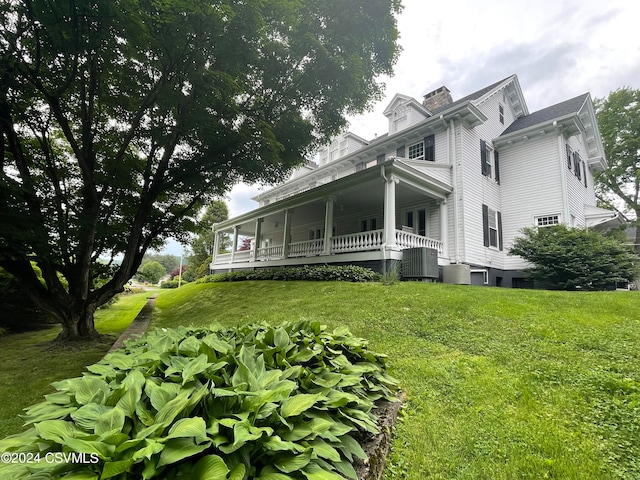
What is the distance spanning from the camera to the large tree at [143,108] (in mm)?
6094

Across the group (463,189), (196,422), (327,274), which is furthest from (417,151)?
(196,422)

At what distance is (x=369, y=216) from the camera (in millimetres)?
15875

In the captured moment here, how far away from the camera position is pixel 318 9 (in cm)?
909

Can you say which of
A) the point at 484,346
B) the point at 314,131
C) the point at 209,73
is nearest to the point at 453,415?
the point at 484,346

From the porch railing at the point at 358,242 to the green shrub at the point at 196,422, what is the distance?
895 cm

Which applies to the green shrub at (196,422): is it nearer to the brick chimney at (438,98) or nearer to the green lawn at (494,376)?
the green lawn at (494,376)

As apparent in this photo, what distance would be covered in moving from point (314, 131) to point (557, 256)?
911 centimetres

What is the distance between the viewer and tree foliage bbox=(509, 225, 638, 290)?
965 cm

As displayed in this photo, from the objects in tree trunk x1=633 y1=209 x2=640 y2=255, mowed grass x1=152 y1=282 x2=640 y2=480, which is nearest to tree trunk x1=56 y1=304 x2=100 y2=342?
mowed grass x1=152 y1=282 x2=640 y2=480

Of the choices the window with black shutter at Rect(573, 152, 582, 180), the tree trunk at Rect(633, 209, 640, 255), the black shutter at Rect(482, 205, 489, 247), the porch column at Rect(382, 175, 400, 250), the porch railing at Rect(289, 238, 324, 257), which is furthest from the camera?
the tree trunk at Rect(633, 209, 640, 255)

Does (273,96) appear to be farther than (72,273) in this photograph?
Yes

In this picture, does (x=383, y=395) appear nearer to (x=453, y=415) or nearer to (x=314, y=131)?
(x=453, y=415)

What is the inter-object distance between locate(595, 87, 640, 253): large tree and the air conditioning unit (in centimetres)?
1960

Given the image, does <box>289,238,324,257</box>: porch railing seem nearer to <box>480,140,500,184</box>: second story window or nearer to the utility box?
the utility box
